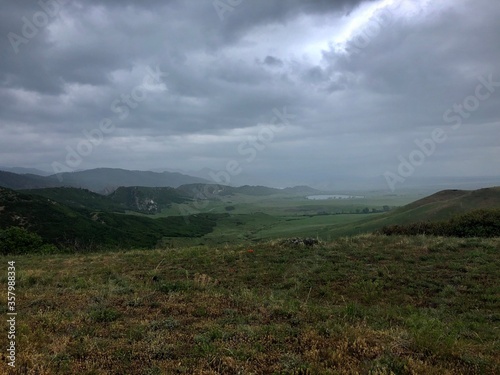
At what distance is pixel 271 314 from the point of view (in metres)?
9.88

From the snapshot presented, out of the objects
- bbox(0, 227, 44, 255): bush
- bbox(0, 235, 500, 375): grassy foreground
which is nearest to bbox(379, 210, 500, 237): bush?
bbox(0, 235, 500, 375): grassy foreground

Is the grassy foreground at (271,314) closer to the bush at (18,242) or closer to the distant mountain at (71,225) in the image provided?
the bush at (18,242)

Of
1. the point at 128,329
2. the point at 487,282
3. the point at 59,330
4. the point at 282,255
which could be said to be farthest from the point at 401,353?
the point at 282,255

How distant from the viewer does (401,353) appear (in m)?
6.77

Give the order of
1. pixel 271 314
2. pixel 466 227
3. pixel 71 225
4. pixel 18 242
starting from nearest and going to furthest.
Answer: pixel 271 314 < pixel 466 227 < pixel 18 242 < pixel 71 225

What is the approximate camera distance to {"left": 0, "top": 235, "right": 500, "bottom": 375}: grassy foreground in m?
A: 6.55

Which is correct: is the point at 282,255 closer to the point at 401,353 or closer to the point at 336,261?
the point at 336,261

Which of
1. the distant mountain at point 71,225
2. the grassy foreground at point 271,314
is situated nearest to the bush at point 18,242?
the grassy foreground at point 271,314

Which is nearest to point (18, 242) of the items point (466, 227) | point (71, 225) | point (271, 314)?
point (271, 314)

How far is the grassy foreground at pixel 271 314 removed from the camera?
21.5ft

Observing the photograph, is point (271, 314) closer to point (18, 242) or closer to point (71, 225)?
point (18, 242)

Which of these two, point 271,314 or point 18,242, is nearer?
point 271,314

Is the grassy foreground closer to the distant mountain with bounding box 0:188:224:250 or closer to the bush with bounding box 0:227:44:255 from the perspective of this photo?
the bush with bounding box 0:227:44:255

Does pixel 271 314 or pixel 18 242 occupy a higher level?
pixel 271 314
